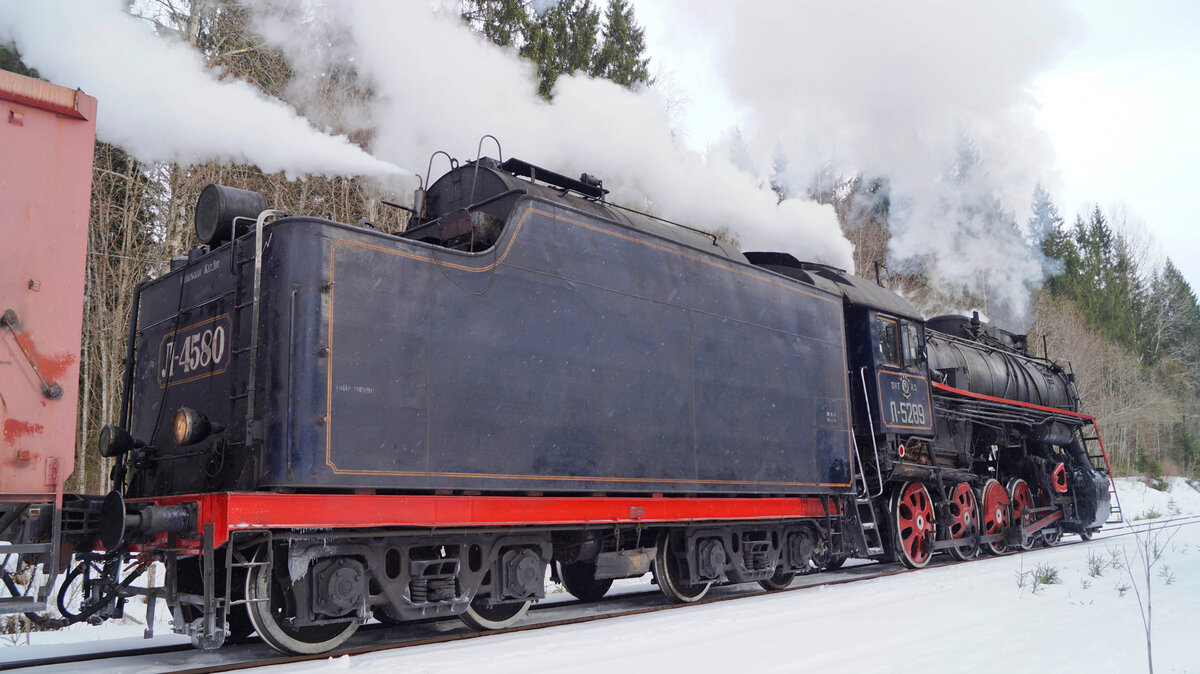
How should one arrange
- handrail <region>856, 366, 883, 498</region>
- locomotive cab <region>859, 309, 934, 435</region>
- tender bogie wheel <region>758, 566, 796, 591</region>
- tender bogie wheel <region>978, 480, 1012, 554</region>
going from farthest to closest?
tender bogie wheel <region>978, 480, 1012, 554</region> < locomotive cab <region>859, 309, 934, 435</region> < handrail <region>856, 366, 883, 498</region> < tender bogie wheel <region>758, 566, 796, 591</region>

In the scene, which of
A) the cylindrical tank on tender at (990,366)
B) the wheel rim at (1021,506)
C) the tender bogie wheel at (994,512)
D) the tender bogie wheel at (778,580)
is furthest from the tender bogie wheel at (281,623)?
the wheel rim at (1021,506)

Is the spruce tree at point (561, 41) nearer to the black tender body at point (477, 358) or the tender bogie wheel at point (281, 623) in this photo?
the black tender body at point (477, 358)

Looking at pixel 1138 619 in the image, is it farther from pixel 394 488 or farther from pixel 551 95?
pixel 551 95

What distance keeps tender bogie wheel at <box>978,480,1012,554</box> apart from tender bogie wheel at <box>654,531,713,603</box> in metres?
6.16

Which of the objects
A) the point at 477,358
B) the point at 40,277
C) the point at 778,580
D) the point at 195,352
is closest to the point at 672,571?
the point at 778,580

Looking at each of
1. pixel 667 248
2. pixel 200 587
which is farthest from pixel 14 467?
pixel 667 248

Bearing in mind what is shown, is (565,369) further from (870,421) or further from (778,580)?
(870,421)

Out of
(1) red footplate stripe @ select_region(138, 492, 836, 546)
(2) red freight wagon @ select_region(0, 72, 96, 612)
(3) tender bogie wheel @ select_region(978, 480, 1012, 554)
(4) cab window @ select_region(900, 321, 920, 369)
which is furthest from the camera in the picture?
(3) tender bogie wheel @ select_region(978, 480, 1012, 554)

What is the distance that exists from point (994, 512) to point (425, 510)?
31.9ft

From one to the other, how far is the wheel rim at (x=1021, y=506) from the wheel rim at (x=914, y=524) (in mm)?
2684

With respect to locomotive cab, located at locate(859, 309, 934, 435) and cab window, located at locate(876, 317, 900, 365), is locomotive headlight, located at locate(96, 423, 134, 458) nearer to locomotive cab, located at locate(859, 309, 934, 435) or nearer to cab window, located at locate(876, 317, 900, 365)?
locomotive cab, located at locate(859, 309, 934, 435)

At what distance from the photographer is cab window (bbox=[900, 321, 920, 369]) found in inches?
403

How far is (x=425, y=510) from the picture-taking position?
5148 mm

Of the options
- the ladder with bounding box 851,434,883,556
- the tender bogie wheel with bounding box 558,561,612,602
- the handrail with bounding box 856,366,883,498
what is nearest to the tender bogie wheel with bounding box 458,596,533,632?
the tender bogie wheel with bounding box 558,561,612,602
